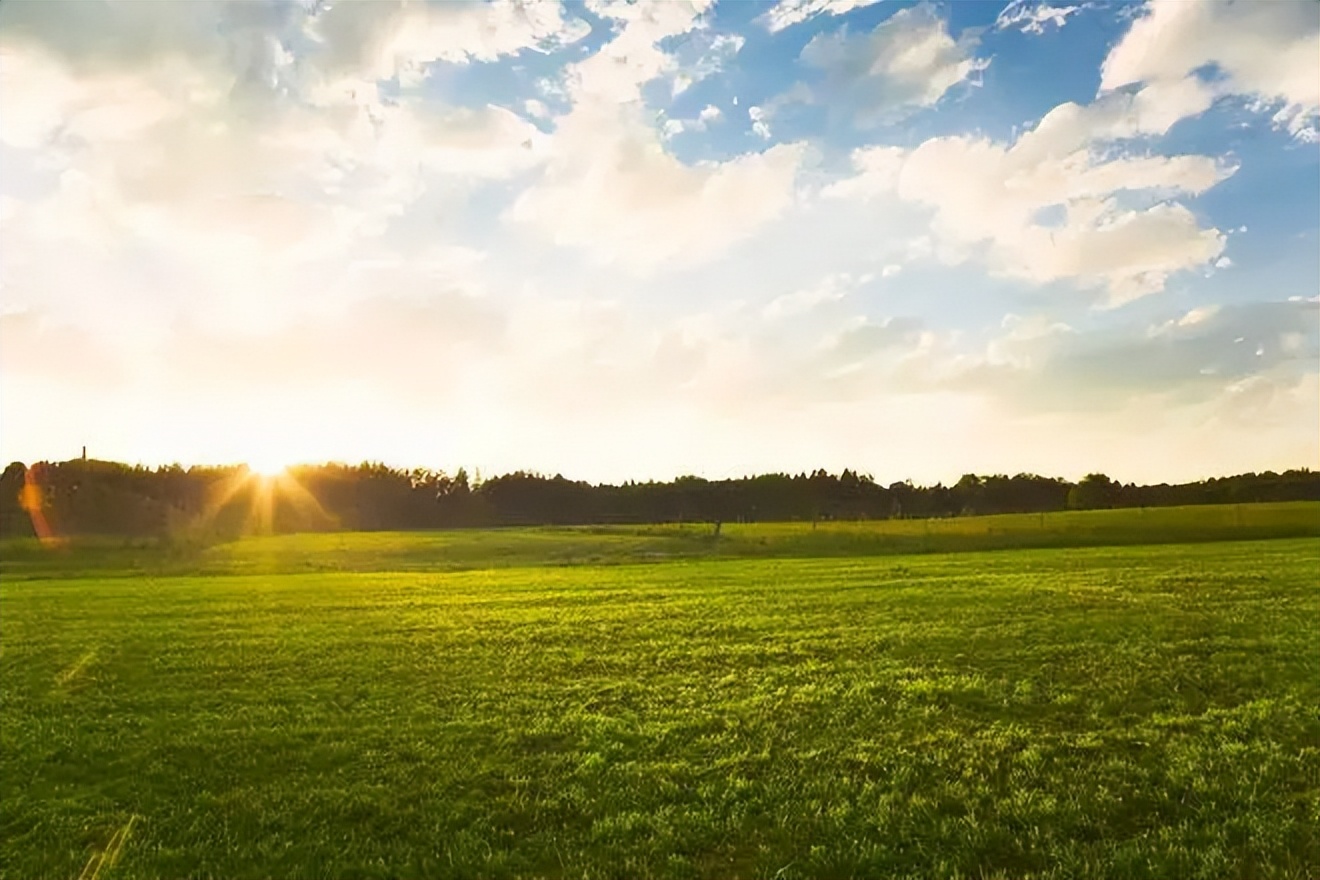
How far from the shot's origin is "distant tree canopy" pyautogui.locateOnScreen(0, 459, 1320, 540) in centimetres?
13162

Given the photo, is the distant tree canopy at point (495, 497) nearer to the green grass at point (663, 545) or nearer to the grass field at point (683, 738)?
the green grass at point (663, 545)

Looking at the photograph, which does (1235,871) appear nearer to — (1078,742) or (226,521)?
(1078,742)

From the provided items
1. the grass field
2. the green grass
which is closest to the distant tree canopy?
the green grass

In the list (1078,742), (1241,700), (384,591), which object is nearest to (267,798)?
(1078,742)

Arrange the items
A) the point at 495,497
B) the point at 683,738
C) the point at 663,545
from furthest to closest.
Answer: the point at 495,497
the point at 663,545
the point at 683,738

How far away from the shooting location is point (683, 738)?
57.8 feet

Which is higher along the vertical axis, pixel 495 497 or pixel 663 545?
pixel 495 497

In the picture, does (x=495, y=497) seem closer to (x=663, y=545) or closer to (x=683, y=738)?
(x=663, y=545)

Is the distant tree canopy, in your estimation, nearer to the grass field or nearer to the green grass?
the green grass

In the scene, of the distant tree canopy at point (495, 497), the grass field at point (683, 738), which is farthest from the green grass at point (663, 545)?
the grass field at point (683, 738)

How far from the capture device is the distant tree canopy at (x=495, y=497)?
13162cm

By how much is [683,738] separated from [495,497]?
158 meters

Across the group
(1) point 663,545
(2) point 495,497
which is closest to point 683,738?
(1) point 663,545

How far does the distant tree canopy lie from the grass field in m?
101
